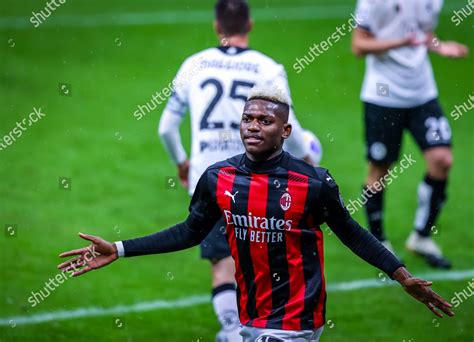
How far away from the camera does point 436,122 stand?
9.43 metres

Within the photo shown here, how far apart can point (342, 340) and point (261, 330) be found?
244 cm

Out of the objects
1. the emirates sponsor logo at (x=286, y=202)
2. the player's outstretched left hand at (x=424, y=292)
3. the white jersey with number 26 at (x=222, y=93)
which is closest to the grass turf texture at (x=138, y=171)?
the white jersey with number 26 at (x=222, y=93)

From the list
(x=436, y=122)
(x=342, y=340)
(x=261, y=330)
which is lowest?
(x=342, y=340)

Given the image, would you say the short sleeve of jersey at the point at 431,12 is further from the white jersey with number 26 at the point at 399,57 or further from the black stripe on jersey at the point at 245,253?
the black stripe on jersey at the point at 245,253

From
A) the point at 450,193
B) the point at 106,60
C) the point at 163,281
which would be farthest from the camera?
the point at 106,60

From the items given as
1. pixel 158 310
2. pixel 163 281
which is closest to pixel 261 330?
pixel 158 310

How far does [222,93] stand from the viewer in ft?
24.3

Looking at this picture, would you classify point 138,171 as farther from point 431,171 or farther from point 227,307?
point 227,307

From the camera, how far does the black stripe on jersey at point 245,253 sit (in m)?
5.71

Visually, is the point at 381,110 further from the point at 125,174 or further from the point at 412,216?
the point at 125,174

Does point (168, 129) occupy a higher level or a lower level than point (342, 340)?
higher

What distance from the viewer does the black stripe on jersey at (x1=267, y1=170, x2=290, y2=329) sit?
5656 mm

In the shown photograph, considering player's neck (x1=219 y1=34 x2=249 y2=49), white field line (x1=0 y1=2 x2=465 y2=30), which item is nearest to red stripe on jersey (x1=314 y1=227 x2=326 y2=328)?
player's neck (x1=219 y1=34 x2=249 y2=49)

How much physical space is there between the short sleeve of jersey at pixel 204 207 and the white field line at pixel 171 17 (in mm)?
13930
